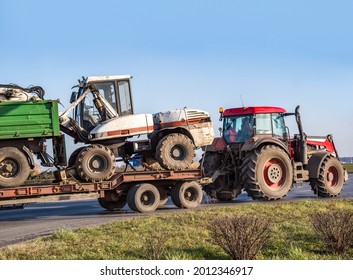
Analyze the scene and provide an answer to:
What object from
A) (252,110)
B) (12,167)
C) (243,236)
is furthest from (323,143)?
(243,236)

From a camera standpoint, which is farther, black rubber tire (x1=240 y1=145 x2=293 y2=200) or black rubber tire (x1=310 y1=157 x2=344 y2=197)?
black rubber tire (x1=310 y1=157 x2=344 y2=197)

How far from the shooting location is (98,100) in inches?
563

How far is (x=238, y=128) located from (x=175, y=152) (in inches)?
115

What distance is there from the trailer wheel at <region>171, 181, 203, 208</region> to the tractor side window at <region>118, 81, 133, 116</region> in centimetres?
259

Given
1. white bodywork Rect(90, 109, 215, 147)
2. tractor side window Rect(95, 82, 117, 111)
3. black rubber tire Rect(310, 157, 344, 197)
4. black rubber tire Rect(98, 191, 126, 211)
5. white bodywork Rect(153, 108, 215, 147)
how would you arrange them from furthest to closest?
black rubber tire Rect(310, 157, 344, 197) → black rubber tire Rect(98, 191, 126, 211) → white bodywork Rect(153, 108, 215, 147) → tractor side window Rect(95, 82, 117, 111) → white bodywork Rect(90, 109, 215, 147)

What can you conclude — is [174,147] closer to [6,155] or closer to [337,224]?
[6,155]

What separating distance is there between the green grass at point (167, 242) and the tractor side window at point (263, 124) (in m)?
5.03

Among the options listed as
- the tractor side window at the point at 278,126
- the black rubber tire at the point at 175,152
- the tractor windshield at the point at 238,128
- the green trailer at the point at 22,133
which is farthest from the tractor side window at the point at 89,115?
the tractor side window at the point at 278,126

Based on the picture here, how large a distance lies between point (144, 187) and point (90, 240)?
17.1ft

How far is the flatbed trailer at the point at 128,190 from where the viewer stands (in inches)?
509

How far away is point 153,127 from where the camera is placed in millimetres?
14500

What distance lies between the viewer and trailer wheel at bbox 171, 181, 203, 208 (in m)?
14.5

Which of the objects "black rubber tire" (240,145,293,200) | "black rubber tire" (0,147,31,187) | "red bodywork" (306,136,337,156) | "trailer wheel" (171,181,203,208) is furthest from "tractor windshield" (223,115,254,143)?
"black rubber tire" (0,147,31,187)

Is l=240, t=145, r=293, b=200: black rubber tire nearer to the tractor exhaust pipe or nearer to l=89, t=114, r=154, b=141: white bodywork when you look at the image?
the tractor exhaust pipe
